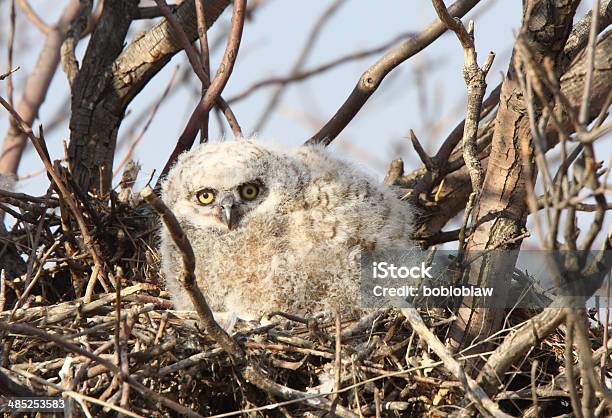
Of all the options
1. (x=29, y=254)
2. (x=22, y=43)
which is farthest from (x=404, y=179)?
(x=22, y=43)

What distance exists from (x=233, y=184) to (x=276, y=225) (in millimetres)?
338

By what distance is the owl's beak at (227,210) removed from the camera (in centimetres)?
360

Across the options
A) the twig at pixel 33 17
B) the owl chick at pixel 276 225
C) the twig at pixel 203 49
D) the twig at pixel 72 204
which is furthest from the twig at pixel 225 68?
the twig at pixel 33 17

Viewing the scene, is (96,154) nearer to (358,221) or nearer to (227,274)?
(227,274)

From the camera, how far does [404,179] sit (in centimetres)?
438

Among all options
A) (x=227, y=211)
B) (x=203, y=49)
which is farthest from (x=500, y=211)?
(x=203, y=49)

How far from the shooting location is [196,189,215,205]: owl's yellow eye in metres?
3.76

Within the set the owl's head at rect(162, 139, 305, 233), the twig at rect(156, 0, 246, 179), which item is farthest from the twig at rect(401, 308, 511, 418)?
the twig at rect(156, 0, 246, 179)

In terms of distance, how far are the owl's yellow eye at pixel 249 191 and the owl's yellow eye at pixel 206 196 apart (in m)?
0.13

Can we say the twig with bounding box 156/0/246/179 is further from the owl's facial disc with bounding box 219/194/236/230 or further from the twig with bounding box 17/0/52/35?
the twig with bounding box 17/0/52/35

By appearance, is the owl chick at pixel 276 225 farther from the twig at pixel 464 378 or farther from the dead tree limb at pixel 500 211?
the twig at pixel 464 378

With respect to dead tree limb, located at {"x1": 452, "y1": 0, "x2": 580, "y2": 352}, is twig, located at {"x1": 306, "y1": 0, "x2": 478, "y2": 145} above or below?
above

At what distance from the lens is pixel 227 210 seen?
3.63 m

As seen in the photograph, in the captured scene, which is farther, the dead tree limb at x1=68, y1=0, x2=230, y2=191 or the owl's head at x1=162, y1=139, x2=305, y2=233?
the dead tree limb at x1=68, y1=0, x2=230, y2=191
